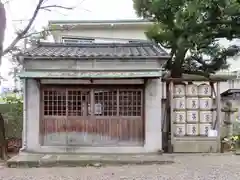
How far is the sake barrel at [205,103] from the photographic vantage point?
14555 millimetres

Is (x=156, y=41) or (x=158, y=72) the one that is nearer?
(x=158, y=72)

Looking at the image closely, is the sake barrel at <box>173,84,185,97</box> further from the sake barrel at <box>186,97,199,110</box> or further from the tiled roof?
the tiled roof

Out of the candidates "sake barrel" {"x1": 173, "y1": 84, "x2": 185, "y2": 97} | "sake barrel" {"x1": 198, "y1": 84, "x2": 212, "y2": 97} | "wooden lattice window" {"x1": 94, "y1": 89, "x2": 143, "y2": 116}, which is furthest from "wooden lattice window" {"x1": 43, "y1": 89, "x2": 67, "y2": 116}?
"sake barrel" {"x1": 198, "y1": 84, "x2": 212, "y2": 97}

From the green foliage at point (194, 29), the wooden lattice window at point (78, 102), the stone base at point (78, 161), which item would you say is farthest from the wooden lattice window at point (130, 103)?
the green foliage at point (194, 29)

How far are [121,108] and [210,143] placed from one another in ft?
11.7

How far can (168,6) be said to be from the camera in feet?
45.7

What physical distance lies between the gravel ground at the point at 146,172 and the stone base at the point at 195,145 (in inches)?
69.1

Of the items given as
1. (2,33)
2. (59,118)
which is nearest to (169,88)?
(59,118)

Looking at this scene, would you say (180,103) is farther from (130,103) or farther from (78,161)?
(78,161)

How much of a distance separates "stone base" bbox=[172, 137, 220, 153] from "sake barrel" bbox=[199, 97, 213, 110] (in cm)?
119

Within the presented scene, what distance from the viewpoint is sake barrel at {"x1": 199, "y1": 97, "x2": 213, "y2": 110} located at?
47.8 feet

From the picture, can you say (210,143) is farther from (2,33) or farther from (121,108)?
(2,33)

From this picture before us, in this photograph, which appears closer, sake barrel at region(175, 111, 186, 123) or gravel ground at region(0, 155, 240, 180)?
gravel ground at region(0, 155, 240, 180)

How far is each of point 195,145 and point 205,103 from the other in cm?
166
